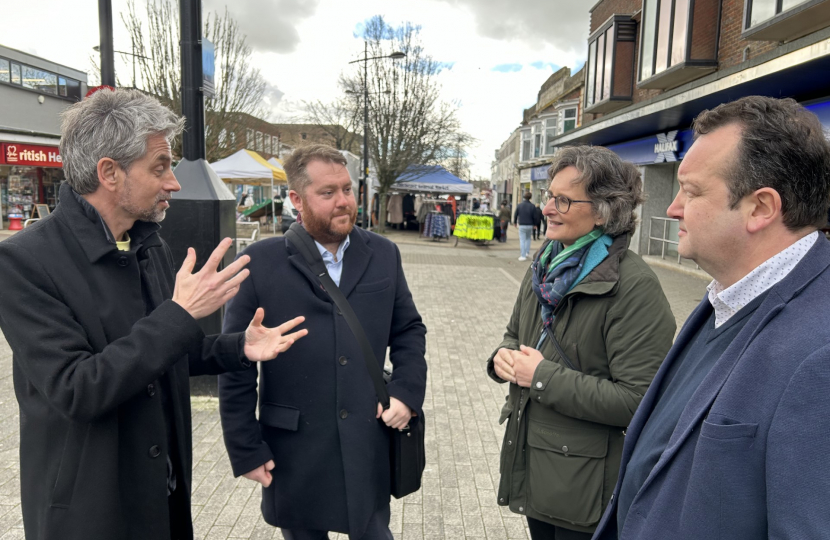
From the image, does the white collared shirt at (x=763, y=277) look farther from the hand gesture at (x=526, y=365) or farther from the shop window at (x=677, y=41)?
the shop window at (x=677, y=41)

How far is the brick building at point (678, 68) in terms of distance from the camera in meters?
8.84

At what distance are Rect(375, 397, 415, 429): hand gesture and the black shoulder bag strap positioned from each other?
25mm

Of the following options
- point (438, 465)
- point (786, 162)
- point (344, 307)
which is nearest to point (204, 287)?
point (344, 307)

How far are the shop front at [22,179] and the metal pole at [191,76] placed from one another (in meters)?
20.1

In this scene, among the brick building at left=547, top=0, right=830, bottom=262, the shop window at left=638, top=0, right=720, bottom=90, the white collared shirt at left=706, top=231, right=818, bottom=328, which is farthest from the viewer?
the shop window at left=638, top=0, right=720, bottom=90

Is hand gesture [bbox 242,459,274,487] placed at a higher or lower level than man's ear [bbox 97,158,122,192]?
lower

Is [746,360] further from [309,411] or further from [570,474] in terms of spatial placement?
[309,411]

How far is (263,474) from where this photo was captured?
2.25m

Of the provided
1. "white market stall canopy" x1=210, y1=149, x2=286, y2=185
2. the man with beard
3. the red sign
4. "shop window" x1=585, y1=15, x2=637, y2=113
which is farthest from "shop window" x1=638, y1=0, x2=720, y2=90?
the red sign

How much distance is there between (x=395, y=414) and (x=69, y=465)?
1124 millimetres

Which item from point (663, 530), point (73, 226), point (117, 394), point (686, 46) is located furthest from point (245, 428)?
point (686, 46)

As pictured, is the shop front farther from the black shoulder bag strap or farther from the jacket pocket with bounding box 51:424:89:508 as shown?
the jacket pocket with bounding box 51:424:89:508

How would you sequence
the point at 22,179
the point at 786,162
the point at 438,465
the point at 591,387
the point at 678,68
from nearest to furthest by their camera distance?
the point at 786,162 < the point at 591,387 < the point at 438,465 < the point at 678,68 < the point at 22,179

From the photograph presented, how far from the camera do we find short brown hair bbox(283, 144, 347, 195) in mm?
2471
